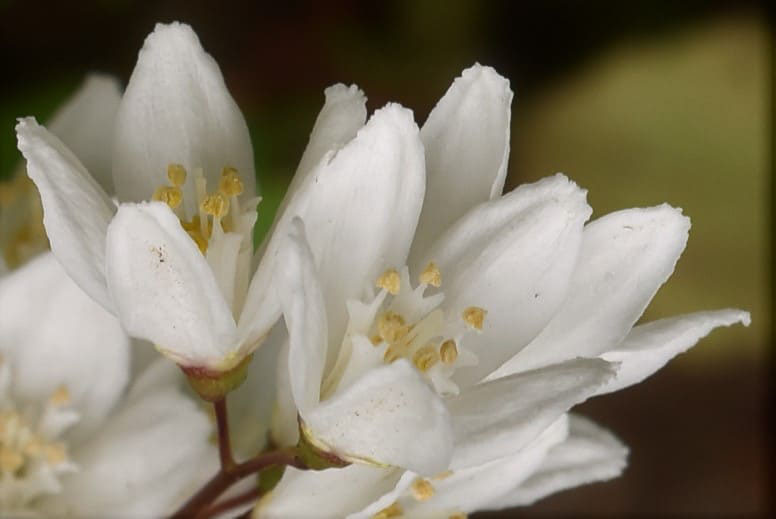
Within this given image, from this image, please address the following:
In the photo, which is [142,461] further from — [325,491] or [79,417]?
[325,491]

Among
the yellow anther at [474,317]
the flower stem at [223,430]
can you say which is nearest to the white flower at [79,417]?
the flower stem at [223,430]

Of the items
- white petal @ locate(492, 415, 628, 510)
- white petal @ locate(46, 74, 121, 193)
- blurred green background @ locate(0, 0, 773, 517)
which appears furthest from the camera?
blurred green background @ locate(0, 0, 773, 517)

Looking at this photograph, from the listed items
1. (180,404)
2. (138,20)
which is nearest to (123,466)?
(180,404)

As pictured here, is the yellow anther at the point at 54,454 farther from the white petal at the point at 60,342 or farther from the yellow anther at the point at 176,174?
Answer: the yellow anther at the point at 176,174

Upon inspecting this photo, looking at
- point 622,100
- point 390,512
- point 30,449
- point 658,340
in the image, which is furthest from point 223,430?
point 622,100

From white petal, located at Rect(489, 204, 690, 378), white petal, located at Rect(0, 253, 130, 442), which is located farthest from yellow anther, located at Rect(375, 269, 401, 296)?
white petal, located at Rect(0, 253, 130, 442)

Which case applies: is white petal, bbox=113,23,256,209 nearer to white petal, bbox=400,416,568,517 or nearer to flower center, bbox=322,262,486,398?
flower center, bbox=322,262,486,398
